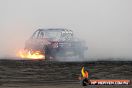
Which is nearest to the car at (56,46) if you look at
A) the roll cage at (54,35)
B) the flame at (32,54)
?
the roll cage at (54,35)

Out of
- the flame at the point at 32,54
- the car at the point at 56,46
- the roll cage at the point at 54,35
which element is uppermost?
the roll cage at the point at 54,35

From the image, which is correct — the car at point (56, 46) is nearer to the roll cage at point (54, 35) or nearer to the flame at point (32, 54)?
the roll cage at point (54, 35)

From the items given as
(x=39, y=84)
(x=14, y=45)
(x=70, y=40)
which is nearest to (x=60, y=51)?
(x=70, y=40)

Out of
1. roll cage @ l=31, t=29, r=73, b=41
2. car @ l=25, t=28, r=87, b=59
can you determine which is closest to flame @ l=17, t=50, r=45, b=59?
car @ l=25, t=28, r=87, b=59

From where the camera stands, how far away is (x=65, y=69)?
15.1 metres

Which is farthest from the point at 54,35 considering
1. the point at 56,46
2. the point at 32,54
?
the point at 56,46

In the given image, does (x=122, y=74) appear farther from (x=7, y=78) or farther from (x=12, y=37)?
(x=12, y=37)

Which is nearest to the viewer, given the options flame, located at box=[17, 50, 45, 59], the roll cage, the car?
the car

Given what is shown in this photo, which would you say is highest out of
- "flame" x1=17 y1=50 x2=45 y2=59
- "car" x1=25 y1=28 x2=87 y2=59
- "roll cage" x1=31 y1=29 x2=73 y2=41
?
"roll cage" x1=31 y1=29 x2=73 y2=41

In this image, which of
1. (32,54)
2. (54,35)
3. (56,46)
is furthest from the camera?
(54,35)

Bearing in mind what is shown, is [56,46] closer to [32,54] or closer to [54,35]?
[32,54]

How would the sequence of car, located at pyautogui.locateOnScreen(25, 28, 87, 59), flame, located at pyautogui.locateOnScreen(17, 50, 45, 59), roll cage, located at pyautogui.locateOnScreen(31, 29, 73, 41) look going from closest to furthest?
car, located at pyautogui.locateOnScreen(25, 28, 87, 59), flame, located at pyautogui.locateOnScreen(17, 50, 45, 59), roll cage, located at pyautogui.locateOnScreen(31, 29, 73, 41)

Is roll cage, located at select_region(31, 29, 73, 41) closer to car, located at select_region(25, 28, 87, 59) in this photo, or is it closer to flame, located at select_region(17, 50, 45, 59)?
car, located at select_region(25, 28, 87, 59)

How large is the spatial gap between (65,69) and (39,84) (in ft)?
10.5
